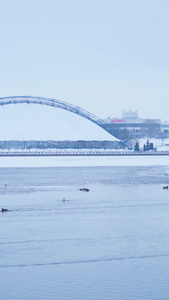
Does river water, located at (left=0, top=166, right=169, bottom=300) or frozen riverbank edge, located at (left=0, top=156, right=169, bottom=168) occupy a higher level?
frozen riverbank edge, located at (left=0, top=156, right=169, bottom=168)

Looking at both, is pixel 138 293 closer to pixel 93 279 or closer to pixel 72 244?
pixel 93 279

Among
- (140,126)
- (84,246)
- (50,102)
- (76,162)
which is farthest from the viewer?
(140,126)

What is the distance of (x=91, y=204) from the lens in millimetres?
30906

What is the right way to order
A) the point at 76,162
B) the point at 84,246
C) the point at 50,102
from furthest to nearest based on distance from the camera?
the point at 50,102
the point at 76,162
the point at 84,246

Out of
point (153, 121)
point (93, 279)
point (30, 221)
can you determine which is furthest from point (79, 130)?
point (93, 279)

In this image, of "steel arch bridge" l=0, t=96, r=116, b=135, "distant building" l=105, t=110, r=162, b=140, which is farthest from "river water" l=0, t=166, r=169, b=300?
"distant building" l=105, t=110, r=162, b=140

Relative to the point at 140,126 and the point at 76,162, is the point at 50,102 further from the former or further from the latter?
the point at 140,126

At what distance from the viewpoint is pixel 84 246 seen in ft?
66.8

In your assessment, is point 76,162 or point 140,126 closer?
point 76,162

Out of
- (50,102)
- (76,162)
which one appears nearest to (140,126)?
(50,102)

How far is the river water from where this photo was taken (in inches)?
627

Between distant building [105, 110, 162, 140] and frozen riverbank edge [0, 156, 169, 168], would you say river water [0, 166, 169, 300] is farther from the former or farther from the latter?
distant building [105, 110, 162, 140]

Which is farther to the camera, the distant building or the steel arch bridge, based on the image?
the distant building

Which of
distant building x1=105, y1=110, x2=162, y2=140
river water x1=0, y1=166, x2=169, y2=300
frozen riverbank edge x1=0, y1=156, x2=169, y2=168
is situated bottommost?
river water x1=0, y1=166, x2=169, y2=300
